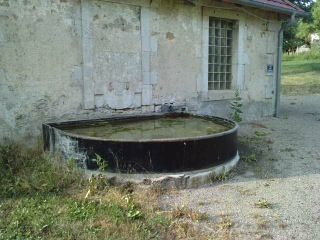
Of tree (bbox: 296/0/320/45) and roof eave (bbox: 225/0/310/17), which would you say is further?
tree (bbox: 296/0/320/45)

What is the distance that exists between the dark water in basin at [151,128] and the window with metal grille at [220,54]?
2134 millimetres

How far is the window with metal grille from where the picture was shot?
319 inches

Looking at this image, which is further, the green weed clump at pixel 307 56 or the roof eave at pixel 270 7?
the green weed clump at pixel 307 56

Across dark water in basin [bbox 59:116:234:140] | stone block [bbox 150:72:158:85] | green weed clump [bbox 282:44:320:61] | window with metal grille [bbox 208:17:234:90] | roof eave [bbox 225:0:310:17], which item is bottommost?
dark water in basin [bbox 59:116:234:140]

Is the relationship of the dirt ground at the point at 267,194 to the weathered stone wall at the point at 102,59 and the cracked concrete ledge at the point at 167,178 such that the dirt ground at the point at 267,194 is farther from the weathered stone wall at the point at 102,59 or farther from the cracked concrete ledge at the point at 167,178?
the weathered stone wall at the point at 102,59

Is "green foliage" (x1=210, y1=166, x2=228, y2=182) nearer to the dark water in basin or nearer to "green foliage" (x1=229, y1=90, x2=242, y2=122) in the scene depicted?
the dark water in basin

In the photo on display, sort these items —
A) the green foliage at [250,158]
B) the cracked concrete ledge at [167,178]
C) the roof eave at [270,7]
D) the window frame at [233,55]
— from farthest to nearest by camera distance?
the window frame at [233,55], the roof eave at [270,7], the green foliage at [250,158], the cracked concrete ledge at [167,178]

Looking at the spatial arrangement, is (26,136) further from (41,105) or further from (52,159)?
(52,159)

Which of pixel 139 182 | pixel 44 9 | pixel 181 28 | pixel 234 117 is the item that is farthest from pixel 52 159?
pixel 234 117

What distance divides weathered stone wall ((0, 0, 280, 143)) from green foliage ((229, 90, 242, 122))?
0.16 meters

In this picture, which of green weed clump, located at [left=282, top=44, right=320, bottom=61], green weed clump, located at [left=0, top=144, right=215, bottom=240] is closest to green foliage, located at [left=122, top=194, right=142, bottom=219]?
green weed clump, located at [left=0, top=144, right=215, bottom=240]

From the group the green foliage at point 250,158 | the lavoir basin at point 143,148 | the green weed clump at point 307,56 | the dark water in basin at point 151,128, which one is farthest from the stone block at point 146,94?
the green weed clump at point 307,56

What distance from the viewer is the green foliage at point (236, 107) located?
321 inches

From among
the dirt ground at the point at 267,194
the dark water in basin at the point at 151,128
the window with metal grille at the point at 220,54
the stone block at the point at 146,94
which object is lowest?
the dirt ground at the point at 267,194
